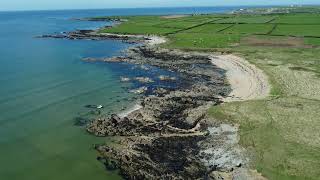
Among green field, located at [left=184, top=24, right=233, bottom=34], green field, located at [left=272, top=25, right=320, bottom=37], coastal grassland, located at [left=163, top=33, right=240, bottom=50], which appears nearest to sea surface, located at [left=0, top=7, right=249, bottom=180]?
coastal grassland, located at [left=163, top=33, right=240, bottom=50]

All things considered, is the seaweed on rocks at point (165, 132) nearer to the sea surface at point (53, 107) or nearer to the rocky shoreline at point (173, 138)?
the rocky shoreline at point (173, 138)

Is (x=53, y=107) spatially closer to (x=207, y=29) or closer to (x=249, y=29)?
(x=207, y=29)

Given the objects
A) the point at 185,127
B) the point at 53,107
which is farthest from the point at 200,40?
the point at 185,127

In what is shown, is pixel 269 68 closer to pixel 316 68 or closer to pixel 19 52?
pixel 316 68

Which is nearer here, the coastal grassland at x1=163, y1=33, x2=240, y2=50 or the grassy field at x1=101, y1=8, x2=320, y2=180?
the grassy field at x1=101, y1=8, x2=320, y2=180

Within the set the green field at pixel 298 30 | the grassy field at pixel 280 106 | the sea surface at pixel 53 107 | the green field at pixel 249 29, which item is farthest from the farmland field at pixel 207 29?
the sea surface at pixel 53 107

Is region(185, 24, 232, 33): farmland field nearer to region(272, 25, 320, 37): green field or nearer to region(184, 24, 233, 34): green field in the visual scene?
region(184, 24, 233, 34): green field
